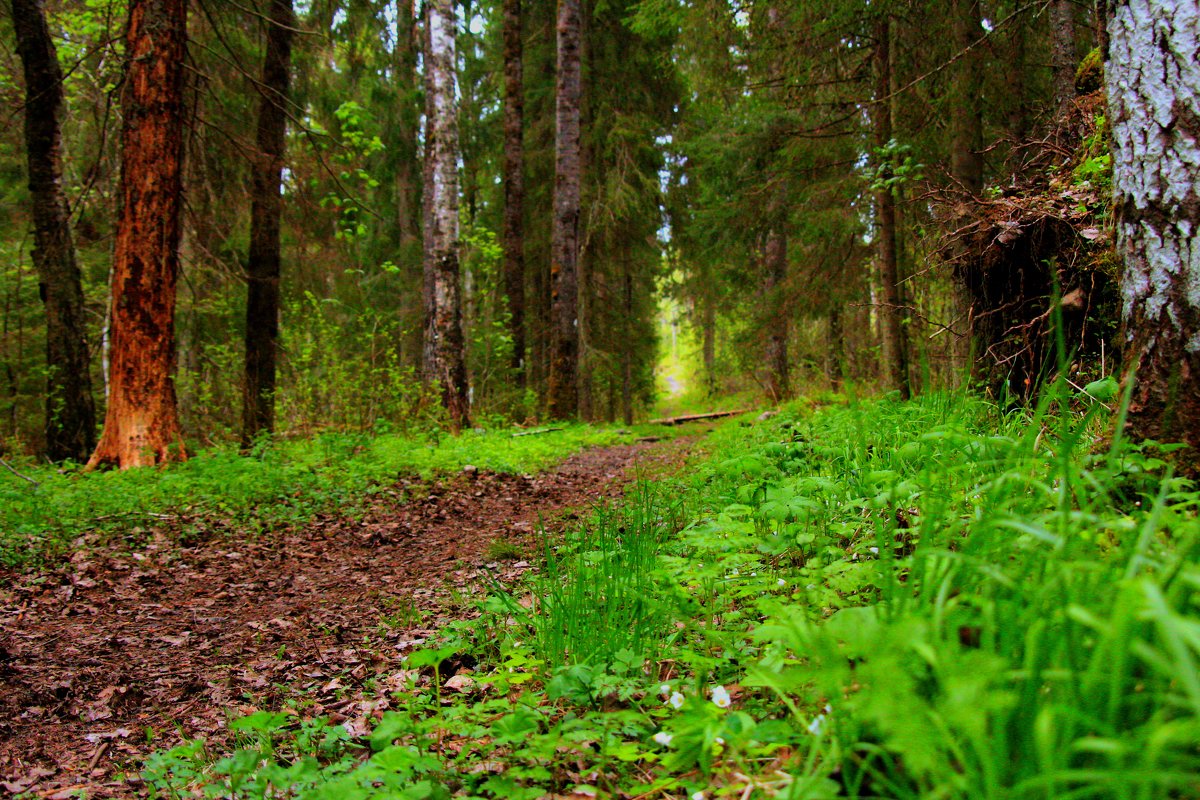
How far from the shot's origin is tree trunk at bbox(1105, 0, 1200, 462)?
85.4 inches

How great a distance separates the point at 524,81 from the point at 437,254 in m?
9.19

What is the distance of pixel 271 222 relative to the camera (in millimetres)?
9109

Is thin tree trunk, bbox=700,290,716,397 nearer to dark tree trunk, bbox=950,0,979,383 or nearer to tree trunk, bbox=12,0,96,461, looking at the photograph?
dark tree trunk, bbox=950,0,979,383

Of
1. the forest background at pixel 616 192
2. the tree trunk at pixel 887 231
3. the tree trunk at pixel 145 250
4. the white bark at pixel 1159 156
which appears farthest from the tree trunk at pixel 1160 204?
the tree trunk at pixel 145 250

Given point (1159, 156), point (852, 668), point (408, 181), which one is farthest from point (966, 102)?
point (408, 181)

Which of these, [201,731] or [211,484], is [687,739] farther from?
[211,484]

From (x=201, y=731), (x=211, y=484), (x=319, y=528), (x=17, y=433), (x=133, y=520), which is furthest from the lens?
(x=17, y=433)

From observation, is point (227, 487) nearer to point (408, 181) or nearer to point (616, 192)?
point (616, 192)

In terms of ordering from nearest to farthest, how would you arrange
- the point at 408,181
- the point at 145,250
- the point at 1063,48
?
the point at 1063,48, the point at 145,250, the point at 408,181

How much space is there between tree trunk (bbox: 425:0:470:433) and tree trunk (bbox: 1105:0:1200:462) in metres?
9.10

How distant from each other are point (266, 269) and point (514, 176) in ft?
22.2

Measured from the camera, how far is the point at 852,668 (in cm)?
174

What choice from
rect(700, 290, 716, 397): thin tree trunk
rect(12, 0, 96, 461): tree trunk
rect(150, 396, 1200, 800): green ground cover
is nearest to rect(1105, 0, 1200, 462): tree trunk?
rect(150, 396, 1200, 800): green ground cover

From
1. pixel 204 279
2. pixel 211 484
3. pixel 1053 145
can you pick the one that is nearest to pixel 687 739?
pixel 1053 145
